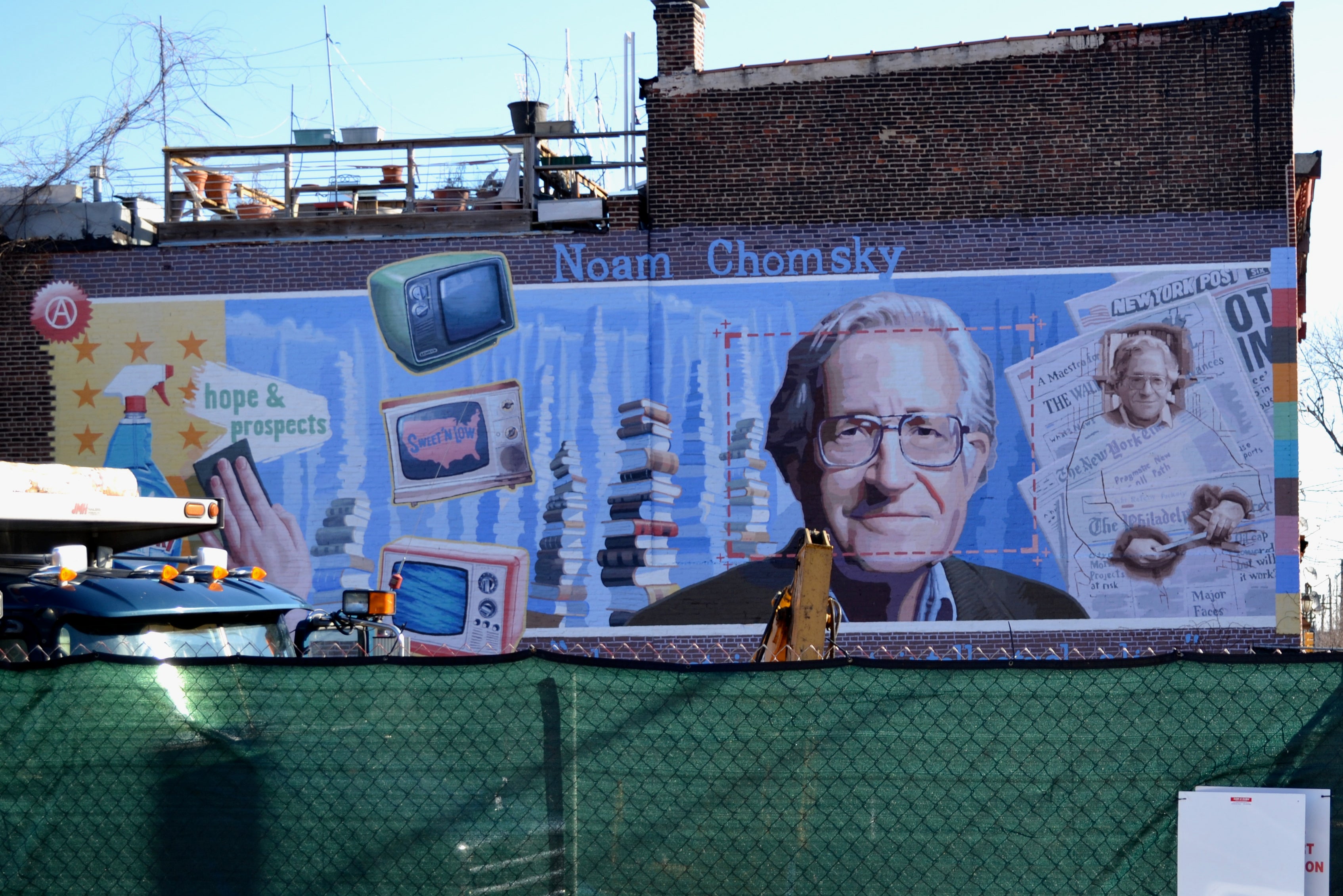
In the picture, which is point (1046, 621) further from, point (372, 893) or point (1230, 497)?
point (372, 893)

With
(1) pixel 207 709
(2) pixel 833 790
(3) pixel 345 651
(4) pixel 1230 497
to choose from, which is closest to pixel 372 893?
(1) pixel 207 709

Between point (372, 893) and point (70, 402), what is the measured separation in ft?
50.9

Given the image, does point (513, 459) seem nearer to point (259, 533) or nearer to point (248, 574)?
point (259, 533)

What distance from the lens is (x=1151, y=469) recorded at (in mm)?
17406

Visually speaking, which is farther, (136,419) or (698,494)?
(136,419)

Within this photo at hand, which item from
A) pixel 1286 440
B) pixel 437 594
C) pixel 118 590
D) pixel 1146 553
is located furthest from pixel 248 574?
pixel 1286 440

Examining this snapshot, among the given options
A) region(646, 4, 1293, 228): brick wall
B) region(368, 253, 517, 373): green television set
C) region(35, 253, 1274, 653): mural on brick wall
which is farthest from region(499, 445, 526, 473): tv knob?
region(646, 4, 1293, 228): brick wall

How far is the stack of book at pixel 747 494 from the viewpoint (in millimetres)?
17625

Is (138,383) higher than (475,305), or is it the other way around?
(475,305)

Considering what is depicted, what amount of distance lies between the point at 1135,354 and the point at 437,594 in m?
10.2

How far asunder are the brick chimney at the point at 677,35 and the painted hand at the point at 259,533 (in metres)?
8.22

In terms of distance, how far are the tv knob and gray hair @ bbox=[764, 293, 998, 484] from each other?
342 cm

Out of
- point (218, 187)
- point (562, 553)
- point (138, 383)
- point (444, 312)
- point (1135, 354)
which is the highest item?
point (218, 187)

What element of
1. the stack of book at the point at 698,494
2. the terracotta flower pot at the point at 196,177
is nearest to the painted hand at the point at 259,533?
the terracotta flower pot at the point at 196,177
